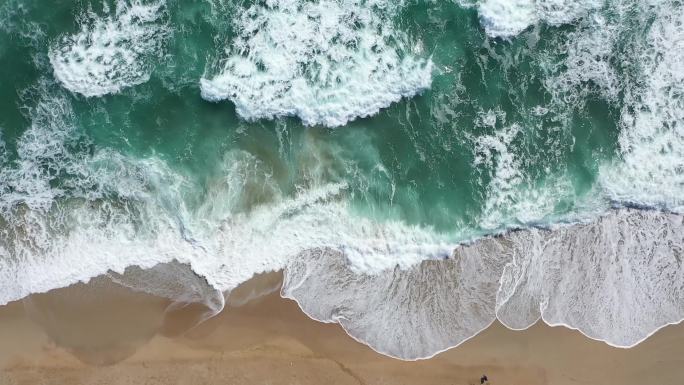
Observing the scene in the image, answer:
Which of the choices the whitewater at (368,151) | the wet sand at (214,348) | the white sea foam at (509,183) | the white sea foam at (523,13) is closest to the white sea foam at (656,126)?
the whitewater at (368,151)

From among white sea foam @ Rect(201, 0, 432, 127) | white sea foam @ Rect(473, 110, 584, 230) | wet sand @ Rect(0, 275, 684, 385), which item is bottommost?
wet sand @ Rect(0, 275, 684, 385)

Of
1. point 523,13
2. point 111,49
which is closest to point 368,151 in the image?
point 523,13

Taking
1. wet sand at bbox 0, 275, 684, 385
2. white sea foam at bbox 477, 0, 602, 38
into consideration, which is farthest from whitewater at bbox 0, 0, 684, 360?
wet sand at bbox 0, 275, 684, 385

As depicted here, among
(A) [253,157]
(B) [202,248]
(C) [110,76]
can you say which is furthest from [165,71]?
(B) [202,248]

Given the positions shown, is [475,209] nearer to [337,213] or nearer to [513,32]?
[337,213]

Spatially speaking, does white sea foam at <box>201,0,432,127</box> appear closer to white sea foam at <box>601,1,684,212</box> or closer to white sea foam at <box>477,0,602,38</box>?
white sea foam at <box>477,0,602,38</box>
